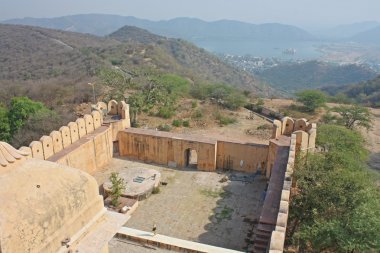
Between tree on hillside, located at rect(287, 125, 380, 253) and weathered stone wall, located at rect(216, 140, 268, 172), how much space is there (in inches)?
164

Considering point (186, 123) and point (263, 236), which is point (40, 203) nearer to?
point (263, 236)

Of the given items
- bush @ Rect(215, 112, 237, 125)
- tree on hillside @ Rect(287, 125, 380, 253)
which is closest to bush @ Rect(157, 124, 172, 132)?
bush @ Rect(215, 112, 237, 125)

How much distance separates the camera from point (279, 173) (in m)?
15.9

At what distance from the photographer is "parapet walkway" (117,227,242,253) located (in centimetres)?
1089

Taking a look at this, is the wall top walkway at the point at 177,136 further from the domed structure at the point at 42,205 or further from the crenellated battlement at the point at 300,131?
the domed structure at the point at 42,205

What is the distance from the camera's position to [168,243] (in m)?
11.5

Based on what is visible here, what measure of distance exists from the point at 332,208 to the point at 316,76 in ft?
419

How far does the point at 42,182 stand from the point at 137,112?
23025 millimetres

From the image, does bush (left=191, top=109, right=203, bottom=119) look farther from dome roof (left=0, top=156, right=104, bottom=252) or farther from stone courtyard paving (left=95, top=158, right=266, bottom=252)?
dome roof (left=0, top=156, right=104, bottom=252)

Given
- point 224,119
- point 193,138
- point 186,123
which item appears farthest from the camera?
point 224,119

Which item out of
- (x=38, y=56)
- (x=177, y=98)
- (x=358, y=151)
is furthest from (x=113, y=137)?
(x=38, y=56)

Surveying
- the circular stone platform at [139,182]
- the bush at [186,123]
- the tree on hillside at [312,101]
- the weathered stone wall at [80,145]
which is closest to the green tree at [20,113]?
the weathered stone wall at [80,145]

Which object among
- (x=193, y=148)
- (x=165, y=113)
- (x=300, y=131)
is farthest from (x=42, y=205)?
(x=165, y=113)

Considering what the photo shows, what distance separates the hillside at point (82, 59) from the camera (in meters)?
55.4
